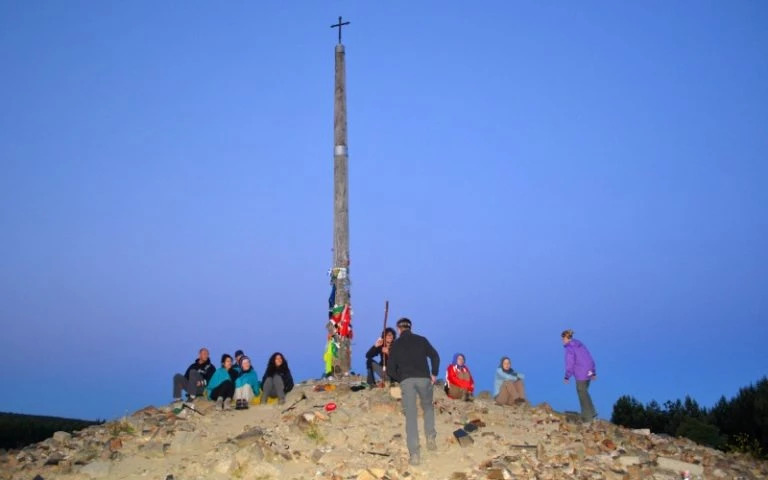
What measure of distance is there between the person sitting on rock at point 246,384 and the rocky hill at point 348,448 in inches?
25.8

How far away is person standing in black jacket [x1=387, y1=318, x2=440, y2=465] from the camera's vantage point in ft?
47.9

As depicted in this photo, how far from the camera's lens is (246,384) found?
19.3 metres

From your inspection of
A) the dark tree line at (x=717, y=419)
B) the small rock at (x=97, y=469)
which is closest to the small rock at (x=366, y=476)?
the small rock at (x=97, y=469)

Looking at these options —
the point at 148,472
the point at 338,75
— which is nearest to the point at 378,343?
the point at 148,472

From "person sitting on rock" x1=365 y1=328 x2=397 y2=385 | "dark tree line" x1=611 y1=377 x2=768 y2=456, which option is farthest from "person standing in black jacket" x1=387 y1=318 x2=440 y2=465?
"dark tree line" x1=611 y1=377 x2=768 y2=456

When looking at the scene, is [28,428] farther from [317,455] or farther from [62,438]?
[317,455]

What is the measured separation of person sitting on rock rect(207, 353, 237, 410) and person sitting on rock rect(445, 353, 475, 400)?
528 cm

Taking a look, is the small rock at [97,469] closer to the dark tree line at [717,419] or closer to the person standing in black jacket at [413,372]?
the person standing in black jacket at [413,372]

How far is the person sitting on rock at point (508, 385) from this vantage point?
64.9 feet

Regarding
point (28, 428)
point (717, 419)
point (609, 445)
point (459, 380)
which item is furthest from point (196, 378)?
point (717, 419)

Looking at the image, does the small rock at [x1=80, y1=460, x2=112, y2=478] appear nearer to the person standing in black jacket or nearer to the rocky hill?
the rocky hill

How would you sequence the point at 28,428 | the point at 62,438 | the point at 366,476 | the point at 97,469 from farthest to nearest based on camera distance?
1. the point at 28,428
2. the point at 62,438
3. the point at 97,469
4. the point at 366,476

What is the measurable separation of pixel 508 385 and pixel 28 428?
18.9 m

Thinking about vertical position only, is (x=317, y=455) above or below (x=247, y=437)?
below
